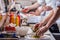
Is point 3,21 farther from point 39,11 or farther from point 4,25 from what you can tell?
point 39,11

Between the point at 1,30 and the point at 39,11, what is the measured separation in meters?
1.07

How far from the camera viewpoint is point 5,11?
6.57 ft

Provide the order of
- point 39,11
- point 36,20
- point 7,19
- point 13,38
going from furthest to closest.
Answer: point 39,11, point 36,20, point 7,19, point 13,38

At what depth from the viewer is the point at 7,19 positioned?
6.25 feet

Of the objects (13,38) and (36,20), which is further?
(36,20)

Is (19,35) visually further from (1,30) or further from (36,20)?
(36,20)

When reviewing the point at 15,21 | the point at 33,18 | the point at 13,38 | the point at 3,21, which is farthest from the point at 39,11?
the point at 13,38

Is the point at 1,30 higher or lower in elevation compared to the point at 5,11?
lower

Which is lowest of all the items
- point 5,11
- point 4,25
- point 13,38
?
point 13,38

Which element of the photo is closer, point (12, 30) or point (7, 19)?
point (12, 30)

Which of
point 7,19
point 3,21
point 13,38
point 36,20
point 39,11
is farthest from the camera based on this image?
point 39,11

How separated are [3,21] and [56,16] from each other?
1.72 ft

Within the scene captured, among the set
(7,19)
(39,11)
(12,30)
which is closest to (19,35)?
(12,30)

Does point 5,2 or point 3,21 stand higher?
point 5,2
